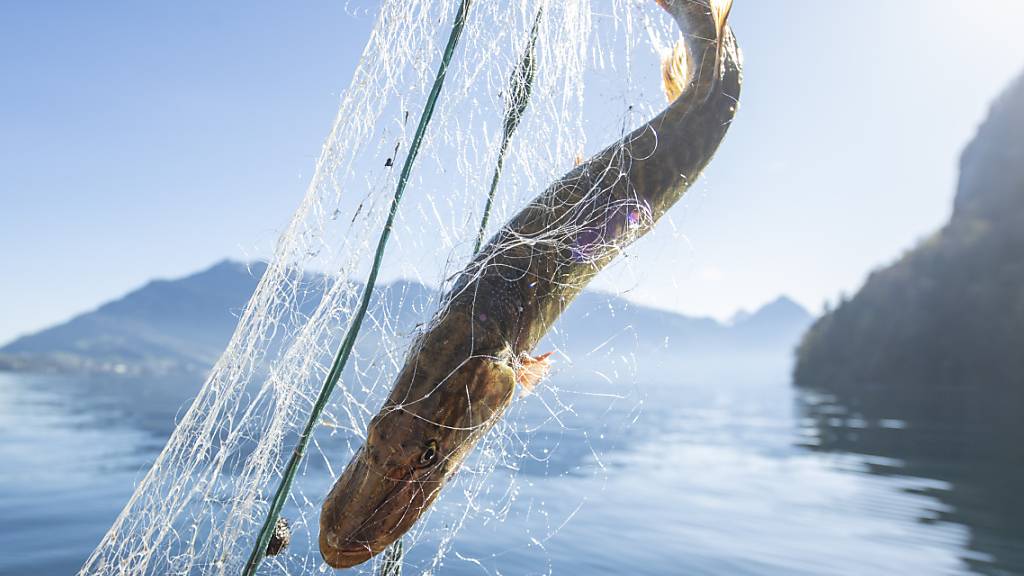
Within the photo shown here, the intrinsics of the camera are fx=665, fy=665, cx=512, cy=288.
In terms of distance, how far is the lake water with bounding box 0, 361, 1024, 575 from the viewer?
35.3 ft

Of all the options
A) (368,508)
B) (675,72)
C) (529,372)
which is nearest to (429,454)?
(368,508)

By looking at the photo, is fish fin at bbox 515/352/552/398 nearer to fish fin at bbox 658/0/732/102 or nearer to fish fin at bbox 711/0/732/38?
fish fin at bbox 658/0/732/102

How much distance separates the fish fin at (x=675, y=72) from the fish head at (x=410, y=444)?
1.39 meters

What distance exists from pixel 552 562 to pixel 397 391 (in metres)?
9.34

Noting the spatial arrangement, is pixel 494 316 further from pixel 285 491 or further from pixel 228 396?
pixel 228 396

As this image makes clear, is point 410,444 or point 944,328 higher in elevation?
point 410,444

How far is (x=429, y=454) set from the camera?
1.94 meters

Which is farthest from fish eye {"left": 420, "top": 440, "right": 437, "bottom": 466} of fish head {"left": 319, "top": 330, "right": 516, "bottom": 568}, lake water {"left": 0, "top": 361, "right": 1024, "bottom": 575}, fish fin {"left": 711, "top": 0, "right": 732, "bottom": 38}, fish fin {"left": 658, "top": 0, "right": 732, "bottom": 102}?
fish fin {"left": 711, "top": 0, "right": 732, "bottom": 38}

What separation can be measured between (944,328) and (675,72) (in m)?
68.0

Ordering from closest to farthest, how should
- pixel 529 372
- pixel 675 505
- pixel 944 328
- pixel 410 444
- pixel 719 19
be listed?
pixel 410 444, pixel 529 372, pixel 719 19, pixel 675 505, pixel 944 328

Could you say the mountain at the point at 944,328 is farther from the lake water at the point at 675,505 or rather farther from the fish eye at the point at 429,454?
the fish eye at the point at 429,454

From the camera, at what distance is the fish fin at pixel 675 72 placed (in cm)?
265

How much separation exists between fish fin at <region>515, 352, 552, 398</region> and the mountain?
4200 centimetres

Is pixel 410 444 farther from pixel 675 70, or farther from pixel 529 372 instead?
pixel 675 70
